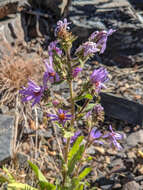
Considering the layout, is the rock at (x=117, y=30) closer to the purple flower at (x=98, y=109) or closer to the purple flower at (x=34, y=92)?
the purple flower at (x=98, y=109)

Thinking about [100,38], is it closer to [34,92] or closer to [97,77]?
[97,77]

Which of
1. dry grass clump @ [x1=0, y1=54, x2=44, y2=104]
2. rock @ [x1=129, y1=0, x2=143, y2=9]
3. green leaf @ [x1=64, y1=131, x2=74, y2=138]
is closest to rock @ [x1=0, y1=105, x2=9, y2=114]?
dry grass clump @ [x1=0, y1=54, x2=44, y2=104]

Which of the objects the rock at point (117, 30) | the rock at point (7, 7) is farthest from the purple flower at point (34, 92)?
the rock at point (7, 7)

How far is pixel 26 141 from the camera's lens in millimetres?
3248

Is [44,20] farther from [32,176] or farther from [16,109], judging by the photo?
[32,176]

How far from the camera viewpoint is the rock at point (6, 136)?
283cm

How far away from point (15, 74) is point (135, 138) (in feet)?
6.11

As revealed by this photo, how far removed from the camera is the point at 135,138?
3.33 meters

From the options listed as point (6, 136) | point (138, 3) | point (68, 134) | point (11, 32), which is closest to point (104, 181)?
point (6, 136)

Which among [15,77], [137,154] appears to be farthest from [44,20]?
[137,154]

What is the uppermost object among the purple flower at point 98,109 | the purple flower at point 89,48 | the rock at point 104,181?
the purple flower at point 89,48

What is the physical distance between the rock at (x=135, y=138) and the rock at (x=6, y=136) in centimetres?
142

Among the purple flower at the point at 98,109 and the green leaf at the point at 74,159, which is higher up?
the purple flower at the point at 98,109

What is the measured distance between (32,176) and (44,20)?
3.37m
